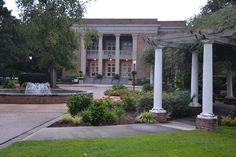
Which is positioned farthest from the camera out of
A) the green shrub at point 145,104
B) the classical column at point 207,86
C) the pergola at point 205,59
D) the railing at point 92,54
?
the railing at point 92,54

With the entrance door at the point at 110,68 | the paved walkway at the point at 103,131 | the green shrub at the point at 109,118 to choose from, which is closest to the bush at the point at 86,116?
the green shrub at the point at 109,118

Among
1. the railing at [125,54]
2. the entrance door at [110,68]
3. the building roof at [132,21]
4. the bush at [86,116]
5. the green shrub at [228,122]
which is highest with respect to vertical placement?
the building roof at [132,21]

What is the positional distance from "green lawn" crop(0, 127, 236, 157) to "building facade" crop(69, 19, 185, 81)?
60397 mm

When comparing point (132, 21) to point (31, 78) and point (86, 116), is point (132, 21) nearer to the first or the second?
point (31, 78)

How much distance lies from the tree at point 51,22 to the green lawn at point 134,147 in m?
20.6

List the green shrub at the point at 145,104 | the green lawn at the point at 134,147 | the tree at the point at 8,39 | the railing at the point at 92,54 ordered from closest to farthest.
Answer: the green lawn at the point at 134,147 < the green shrub at the point at 145,104 < the tree at the point at 8,39 < the railing at the point at 92,54

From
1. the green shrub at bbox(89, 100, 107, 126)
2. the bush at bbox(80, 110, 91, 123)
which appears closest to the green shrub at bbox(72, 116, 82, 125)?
the bush at bbox(80, 110, 91, 123)

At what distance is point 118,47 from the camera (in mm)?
75125

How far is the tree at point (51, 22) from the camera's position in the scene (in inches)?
1244

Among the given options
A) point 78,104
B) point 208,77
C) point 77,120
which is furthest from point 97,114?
point 208,77

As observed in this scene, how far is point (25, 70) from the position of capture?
2144 inches

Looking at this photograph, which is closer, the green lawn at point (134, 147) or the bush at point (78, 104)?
the green lawn at point (134, 147)

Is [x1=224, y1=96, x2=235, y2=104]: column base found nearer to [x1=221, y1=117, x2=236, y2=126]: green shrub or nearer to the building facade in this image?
[x1=221, y1=117, x2=236, y2=126]: green shrub

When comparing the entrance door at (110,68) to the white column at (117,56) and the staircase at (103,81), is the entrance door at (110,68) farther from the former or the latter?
the staircase at (103,81)
